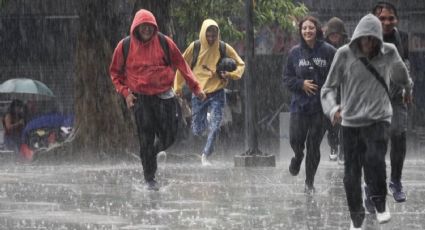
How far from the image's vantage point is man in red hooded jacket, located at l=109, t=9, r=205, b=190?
13.8 metres

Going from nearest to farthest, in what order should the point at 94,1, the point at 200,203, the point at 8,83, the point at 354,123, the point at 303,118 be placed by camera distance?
1. the point at 354,123
2. the point at 200,203
3. the point at 303,118
4. the point at 94,1
5. the point at 8,83

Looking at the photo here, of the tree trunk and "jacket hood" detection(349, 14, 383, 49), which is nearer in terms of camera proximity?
"jacket hood" detection(349, 14, 383, 49)

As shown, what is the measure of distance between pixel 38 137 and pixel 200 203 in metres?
14.4

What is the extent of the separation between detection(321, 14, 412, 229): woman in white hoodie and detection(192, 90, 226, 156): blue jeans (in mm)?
8013

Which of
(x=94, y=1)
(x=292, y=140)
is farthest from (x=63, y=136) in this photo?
(x=292, y=140)

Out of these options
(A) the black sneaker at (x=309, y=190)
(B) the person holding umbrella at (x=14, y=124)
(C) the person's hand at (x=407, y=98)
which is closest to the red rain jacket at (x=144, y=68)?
(A) the black sneaker at (x=309, y=190)

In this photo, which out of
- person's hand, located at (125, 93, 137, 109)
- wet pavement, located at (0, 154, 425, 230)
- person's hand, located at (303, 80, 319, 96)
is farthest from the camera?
person's hand, located at (125, 93, 137, 109)

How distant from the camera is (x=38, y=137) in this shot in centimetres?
2591

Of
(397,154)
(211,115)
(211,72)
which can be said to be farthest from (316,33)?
(211,115)

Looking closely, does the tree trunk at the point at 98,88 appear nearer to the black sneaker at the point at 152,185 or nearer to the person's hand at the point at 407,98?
the black sneaker at the point at 152,185

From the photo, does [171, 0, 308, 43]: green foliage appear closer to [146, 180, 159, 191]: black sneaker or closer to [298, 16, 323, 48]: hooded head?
[298, 16, 323, 48]: hooded head

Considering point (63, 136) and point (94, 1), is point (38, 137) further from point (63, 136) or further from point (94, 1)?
point (94, 1)

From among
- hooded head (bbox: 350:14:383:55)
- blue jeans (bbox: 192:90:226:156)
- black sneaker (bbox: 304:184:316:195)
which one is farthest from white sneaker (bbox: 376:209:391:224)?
blue jeans (bbox: 192:90:226:156)

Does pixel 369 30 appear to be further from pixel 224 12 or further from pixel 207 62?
pixel 224 12
